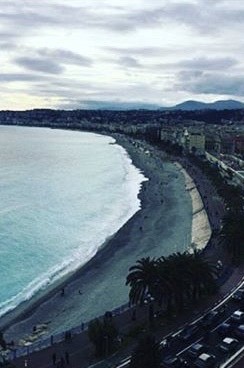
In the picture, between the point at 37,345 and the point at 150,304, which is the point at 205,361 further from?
the point at 37,345

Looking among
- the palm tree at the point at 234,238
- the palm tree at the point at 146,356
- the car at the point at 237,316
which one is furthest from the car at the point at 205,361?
the palm tree at the point at 234,238

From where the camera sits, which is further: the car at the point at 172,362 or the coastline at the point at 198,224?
the coastline at the point at 198,224

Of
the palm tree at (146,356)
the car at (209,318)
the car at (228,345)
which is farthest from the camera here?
the car at (209,318)

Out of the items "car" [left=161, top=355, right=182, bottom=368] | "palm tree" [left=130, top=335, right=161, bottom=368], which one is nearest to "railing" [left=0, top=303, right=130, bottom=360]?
"car" [left=161, top=355, right=182, bottom=368]

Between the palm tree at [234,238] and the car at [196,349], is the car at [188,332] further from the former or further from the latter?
the palm tree at [234,238]

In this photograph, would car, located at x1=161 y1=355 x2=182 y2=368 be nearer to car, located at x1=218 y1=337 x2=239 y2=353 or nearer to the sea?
car, located at x1=218 y1=337 x2=239 y2=353

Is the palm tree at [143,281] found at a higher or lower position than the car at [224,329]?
higher

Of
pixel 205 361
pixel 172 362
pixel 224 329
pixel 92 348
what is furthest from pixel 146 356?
pixel 224 329
